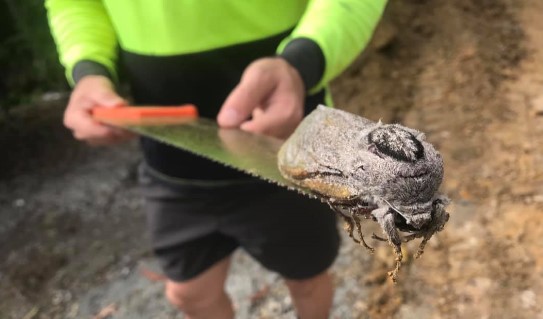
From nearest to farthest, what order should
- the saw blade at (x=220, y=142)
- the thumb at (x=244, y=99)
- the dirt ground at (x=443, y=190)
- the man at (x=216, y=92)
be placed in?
1. the saw blade at (x=220, y=142)
2. the thumb at (x=244, y=99)
3. the man at (x=216, y=92)
4. the dirt ground at (x=443, y=190)

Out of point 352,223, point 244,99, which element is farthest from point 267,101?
point 352,223

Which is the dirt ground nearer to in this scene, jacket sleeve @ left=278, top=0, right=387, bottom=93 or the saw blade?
jacket sleeve @ left=278, top=0, right=387, bottom=93

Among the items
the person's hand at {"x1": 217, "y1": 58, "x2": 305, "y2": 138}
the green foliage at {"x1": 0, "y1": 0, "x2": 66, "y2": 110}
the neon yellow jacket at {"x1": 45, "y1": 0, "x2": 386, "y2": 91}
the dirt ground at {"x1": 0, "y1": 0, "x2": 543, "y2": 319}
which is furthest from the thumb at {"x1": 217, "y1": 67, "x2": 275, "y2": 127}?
the green foliage at {"x1": 0, "y1": 0, "x2": 66, "y2": 110}

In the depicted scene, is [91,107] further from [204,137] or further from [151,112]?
[204,137]

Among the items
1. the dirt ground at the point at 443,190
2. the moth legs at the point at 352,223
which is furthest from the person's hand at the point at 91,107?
the dirt ground at the point at 443,190

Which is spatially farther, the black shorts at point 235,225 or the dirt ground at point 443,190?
the dirt ground at point 443,190

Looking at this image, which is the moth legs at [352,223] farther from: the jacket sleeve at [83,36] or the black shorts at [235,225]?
the jacket sleeve at [83,36]

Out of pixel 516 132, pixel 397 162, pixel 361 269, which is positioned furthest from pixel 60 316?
pixel 397 162
